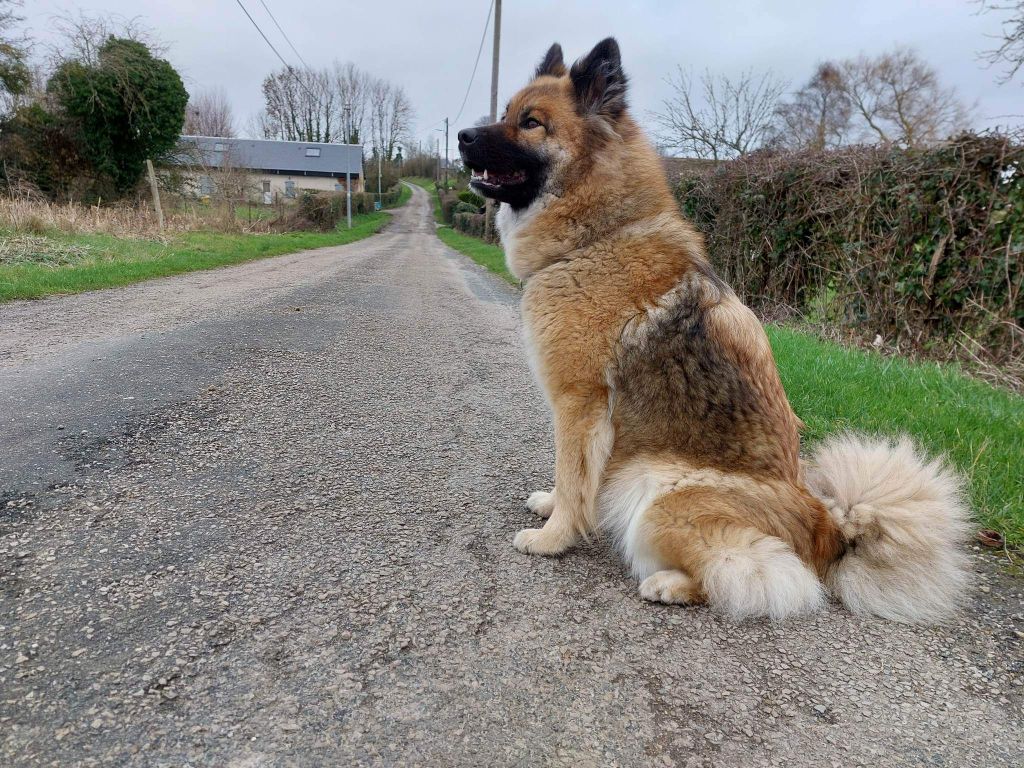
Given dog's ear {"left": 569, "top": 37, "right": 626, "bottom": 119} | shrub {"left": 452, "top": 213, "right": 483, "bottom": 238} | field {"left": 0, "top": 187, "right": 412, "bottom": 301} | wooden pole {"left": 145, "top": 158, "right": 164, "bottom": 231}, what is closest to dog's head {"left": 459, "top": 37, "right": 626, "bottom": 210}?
dog's ear {"left": 569, "top": 37, "right": 626, "bottom": 119}

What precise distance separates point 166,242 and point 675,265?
16816 mm

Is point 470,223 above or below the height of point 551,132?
below

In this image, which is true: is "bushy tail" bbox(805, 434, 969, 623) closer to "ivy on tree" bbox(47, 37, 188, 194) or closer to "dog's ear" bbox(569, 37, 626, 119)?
"dog's ear" bbox(569, 37, 626, 119)

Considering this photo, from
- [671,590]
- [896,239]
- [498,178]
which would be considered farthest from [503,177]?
[896,239]

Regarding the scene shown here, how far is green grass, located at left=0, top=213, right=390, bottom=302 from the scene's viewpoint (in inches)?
343

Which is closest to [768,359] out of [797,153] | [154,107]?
[797,153]

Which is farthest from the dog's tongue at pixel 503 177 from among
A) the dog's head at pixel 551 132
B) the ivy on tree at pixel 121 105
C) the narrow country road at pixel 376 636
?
the ivy on tree at pixel 121 105

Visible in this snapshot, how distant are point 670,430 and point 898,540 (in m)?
0.90

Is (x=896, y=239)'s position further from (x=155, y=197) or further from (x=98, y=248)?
(x=155, y=197)

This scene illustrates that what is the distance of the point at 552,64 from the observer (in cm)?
346

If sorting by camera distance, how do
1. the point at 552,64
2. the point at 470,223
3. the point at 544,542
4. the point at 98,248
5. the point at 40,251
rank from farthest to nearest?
the point at 470,223
the point at 98,248
the point at 40,251
the point at 552,64
the point at 544,542

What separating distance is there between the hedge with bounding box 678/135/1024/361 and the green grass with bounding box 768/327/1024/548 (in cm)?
109

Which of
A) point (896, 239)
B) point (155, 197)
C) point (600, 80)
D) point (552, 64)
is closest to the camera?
point (600, 80)

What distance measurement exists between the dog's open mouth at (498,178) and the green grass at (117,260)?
8178mm
